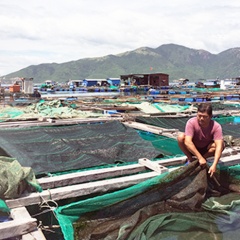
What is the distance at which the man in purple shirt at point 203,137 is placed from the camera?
3.74 metres

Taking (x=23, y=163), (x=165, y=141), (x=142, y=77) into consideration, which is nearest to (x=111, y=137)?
(x=165, y=141)

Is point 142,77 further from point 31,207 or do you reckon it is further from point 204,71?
point 204,71

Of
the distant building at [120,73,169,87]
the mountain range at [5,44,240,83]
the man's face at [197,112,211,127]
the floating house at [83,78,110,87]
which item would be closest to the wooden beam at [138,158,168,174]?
the man's face at [197,112,211,127]

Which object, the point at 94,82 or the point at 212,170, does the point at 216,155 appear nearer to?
the point at 212,170

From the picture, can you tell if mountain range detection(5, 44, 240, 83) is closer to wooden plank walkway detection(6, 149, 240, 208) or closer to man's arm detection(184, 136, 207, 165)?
wooden plank walkway detection(6, 149, 240, 208)

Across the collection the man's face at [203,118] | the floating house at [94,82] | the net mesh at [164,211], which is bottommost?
the net mesh at [164,211]

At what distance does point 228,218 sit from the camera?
3.68 meters

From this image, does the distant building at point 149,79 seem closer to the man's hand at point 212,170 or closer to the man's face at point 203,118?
the man's face at point 203,118

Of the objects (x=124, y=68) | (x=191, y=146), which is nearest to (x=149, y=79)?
(x=191, y=146)

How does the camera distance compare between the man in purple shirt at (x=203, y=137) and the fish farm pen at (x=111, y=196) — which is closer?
the fish farm pen at (x=111, y=196)

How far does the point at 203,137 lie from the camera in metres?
4.01

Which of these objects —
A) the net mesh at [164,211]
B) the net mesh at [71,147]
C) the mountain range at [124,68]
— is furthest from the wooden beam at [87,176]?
the mountain range at [124,68]

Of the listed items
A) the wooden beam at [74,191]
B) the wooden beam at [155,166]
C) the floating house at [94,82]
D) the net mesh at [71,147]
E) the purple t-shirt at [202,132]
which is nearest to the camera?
the wooden beam at [74,191]

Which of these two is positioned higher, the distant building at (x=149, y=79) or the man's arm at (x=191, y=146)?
the distant building at (x=149, y=79)
